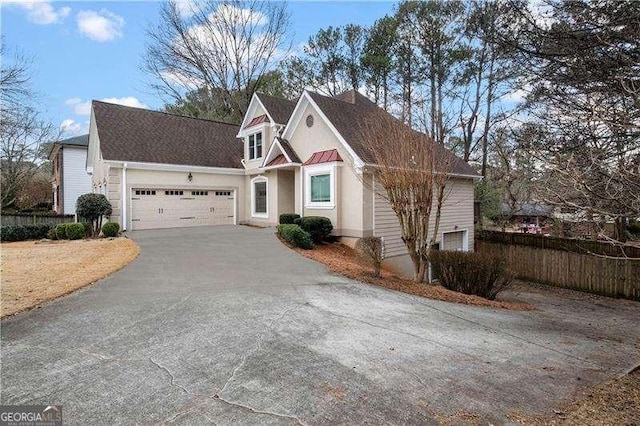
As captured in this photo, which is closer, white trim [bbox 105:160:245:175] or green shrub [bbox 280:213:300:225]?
green shrub [bbox 280:213:300:225]

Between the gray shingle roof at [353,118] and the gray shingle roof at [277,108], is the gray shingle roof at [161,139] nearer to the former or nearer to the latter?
the gray shingle roof at [277,108]

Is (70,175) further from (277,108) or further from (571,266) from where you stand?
(571,266)

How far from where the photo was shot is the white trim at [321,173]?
14297mm

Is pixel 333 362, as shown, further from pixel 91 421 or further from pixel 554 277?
pixel 554 277

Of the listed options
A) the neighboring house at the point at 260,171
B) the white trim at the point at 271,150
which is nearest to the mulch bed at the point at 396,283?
the neighboring house at the point at 260,171

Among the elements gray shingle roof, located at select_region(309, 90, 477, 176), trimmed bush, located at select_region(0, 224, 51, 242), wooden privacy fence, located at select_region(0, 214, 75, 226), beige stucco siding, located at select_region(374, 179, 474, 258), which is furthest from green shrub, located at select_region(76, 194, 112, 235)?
beige stucco siding, located at select_region(374, 179, 474, 258)

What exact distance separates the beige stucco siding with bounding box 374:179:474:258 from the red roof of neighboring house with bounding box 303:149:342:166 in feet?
7.01

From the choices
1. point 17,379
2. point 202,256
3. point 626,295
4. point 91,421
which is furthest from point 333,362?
point 626,295

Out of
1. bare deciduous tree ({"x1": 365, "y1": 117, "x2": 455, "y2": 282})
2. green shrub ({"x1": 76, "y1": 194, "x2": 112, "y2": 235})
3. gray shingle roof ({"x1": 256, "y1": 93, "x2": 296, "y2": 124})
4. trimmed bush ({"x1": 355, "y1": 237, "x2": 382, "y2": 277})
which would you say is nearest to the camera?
bare deciduous tree ({"x1": 365, "y1": 117, "x2": 455, "y2": 282})

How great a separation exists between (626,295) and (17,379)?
1618cm

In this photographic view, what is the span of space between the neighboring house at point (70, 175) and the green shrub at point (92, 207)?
Answer: 43.2 feet

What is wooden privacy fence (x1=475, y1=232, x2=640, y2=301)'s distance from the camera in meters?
12.6

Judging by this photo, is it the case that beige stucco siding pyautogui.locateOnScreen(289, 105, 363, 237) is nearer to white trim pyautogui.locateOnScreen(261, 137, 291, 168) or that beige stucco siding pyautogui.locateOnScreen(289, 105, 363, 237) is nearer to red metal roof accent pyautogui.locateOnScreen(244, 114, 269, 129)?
white trim pyautogui.locateOnScreen(261, 137, 291, 168)

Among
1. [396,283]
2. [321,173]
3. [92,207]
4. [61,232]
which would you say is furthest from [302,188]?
[61,232]
